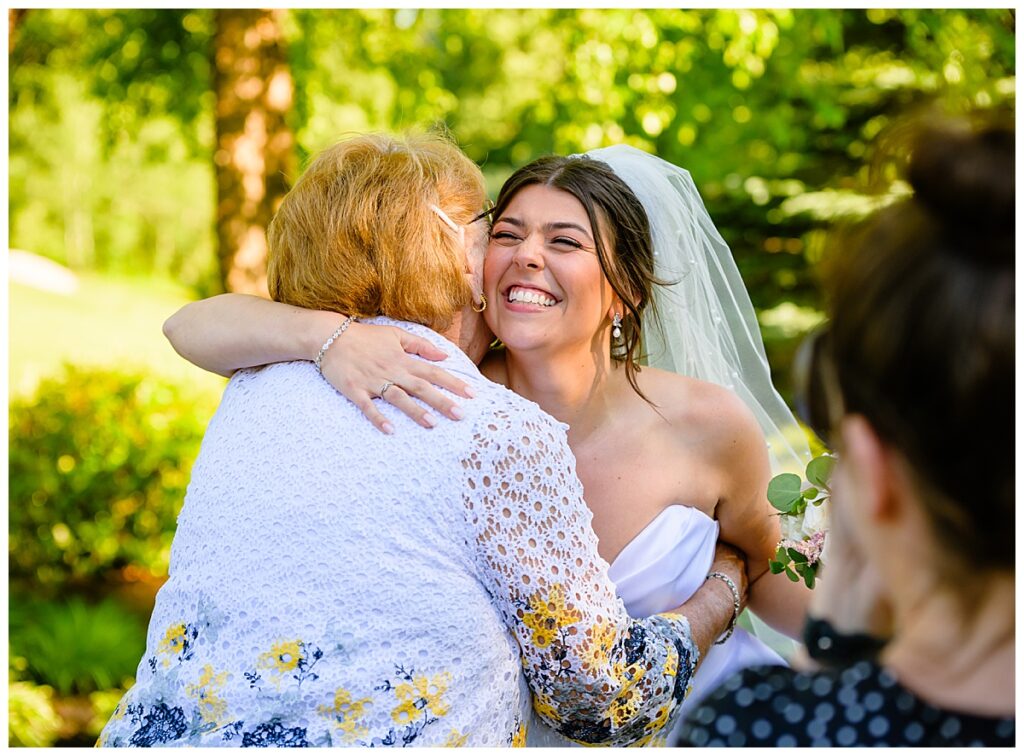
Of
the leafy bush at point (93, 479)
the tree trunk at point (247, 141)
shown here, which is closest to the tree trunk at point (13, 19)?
the tree trunk at point (247, 141)

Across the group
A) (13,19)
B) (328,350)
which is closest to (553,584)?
(328,350)

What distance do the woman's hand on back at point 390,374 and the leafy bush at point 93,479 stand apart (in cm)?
486

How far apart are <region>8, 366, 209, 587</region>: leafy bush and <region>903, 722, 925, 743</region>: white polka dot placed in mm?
5983

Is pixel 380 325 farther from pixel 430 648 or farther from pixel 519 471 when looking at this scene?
pixel 430 648

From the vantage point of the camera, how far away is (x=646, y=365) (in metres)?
3.14

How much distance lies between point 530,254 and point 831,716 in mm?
1620

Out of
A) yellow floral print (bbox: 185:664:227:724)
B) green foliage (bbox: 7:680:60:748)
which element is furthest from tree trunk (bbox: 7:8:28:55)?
yellow floral print (bbox: 185:664:227:724)

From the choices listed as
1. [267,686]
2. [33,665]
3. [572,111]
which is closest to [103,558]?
[33,665]

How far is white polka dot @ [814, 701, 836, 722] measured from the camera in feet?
4.04

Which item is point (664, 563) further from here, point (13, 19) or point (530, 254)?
point (13, 19)

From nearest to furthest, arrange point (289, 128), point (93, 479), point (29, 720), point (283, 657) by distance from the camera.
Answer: point (283, 657), point (29, 720), point (289, 128), point (93, 479)

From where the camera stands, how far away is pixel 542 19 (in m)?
7.95

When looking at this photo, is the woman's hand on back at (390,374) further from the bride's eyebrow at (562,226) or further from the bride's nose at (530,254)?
the bride's eyebrow at (562,226)

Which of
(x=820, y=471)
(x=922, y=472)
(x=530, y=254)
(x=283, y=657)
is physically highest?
(x=922, y=472)
